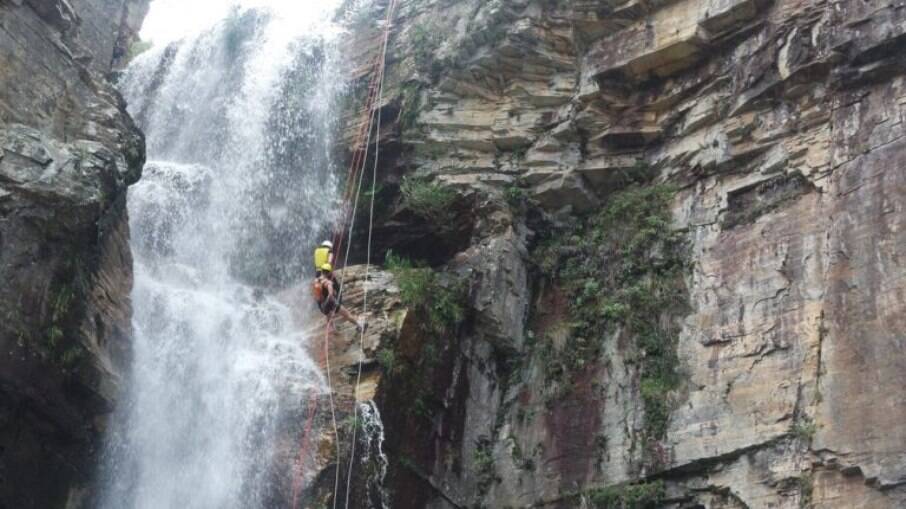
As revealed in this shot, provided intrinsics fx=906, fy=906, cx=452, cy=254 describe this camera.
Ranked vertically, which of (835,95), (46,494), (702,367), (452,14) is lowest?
(46,494)

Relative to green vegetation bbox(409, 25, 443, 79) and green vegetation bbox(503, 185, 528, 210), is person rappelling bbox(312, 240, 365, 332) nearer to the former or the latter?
green vegetation bbox(503, 185, 528, 210)

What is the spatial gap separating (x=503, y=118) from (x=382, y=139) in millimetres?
2235

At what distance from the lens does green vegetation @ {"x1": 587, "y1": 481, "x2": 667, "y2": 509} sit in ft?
37.4

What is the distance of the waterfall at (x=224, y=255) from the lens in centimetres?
1158

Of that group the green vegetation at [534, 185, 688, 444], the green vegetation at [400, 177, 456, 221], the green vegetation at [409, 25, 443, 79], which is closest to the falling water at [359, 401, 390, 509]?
the green vegetation at [534, 185, 688, 444]

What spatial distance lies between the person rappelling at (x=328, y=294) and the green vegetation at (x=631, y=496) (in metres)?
3.91

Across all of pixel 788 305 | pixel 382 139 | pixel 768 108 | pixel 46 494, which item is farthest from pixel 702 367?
pixel 46 494

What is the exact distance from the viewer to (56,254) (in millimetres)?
10109

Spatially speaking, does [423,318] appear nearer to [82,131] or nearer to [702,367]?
[702,367]

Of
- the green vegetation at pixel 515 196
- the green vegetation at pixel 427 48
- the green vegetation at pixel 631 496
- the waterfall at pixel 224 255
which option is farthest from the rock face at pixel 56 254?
the green vegetation at pixel 631 496

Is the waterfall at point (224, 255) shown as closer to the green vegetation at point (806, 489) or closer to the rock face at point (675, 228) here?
the rock face at point (675, 228)

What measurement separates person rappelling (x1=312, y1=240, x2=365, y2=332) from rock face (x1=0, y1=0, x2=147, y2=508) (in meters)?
2.57

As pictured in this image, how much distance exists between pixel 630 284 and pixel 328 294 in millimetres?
4457

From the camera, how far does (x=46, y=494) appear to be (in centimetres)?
1044
